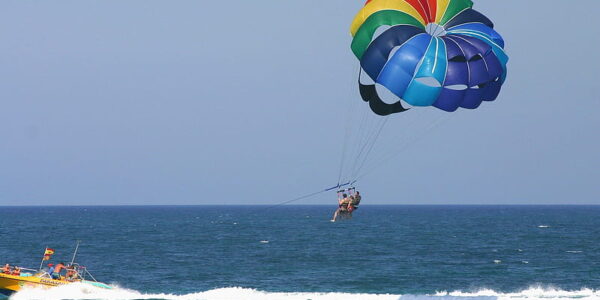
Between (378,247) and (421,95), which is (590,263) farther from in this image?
(421,95)

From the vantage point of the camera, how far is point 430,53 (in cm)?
2789

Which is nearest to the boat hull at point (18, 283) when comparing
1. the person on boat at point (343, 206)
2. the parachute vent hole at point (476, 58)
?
the person on boat at point (343, 206)

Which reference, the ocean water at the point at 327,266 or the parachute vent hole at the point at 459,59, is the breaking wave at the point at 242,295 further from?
the parachute vent hole at the point at 459,59

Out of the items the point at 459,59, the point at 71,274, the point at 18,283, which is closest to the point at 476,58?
the point at 459,59

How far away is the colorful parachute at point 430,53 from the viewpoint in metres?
27.9

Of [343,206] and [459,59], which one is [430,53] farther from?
[343,206]

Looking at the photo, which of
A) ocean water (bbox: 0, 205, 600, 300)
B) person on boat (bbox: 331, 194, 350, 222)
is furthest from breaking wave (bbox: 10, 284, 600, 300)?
person on boat (bbox: 331, 194, 350, 222)

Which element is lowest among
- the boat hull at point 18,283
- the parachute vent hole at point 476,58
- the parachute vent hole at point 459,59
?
the boat hull at point 18,283

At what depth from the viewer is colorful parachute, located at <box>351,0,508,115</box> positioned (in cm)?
2792

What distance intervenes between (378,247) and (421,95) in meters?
46.1

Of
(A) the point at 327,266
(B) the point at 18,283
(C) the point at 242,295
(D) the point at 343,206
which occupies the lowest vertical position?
(B) the point at 18,283

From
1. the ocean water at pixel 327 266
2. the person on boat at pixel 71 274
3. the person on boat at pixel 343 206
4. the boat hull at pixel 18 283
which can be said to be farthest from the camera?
the ocean water at pixel 327 266

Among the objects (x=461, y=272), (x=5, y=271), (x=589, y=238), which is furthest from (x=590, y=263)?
(x=5, y=271)

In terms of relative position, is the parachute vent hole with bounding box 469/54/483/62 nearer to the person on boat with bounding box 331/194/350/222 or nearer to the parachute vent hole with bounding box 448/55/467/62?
the parachute vent hole with bounding box 448/55/467/62
